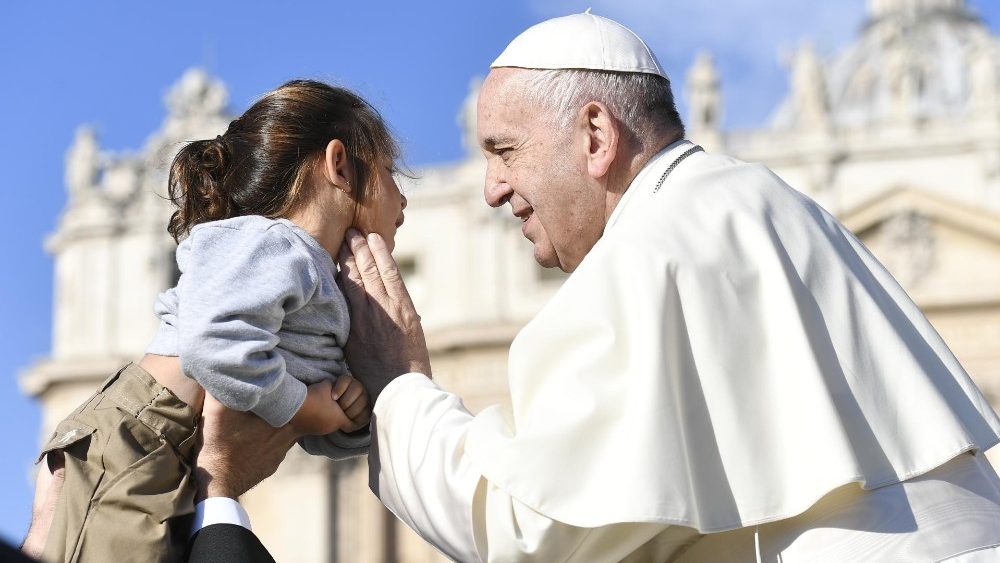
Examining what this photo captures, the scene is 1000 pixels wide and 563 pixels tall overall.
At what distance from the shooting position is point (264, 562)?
395 cm

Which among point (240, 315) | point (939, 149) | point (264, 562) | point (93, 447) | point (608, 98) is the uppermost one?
point (939, 149)

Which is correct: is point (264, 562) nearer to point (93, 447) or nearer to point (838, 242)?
point (93, 447)

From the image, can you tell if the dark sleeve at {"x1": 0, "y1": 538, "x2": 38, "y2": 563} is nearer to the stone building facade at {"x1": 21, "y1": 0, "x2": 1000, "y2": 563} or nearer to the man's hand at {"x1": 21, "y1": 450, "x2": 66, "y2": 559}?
the man's hand at {"x1": 21, "y1": 450, "x2": 66, "y2": 559}

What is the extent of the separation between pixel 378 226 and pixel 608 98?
71 centimetres

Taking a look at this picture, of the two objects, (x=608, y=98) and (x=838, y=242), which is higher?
(x=608, y=98)

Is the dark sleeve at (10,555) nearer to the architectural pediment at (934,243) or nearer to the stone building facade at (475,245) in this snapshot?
the stone building facade at (475,245)

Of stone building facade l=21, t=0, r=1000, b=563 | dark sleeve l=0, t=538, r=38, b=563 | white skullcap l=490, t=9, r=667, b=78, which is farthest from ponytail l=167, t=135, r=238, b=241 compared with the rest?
stone building facade l=21, t=0, r=1000, b=563

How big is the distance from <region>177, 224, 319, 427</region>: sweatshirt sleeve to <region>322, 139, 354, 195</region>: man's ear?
353 millimetres

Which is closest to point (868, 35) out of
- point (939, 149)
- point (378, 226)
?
point (939, 149)

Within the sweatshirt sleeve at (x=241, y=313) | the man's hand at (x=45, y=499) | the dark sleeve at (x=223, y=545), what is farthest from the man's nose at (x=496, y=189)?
the man's hand at (x=45, y=499)

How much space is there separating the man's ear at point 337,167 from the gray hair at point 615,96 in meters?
0.49

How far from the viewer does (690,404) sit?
347 centimetres

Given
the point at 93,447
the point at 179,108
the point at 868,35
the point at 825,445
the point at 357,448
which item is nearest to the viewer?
the point at 825,445

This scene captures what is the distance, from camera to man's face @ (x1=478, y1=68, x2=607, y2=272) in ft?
13.3
